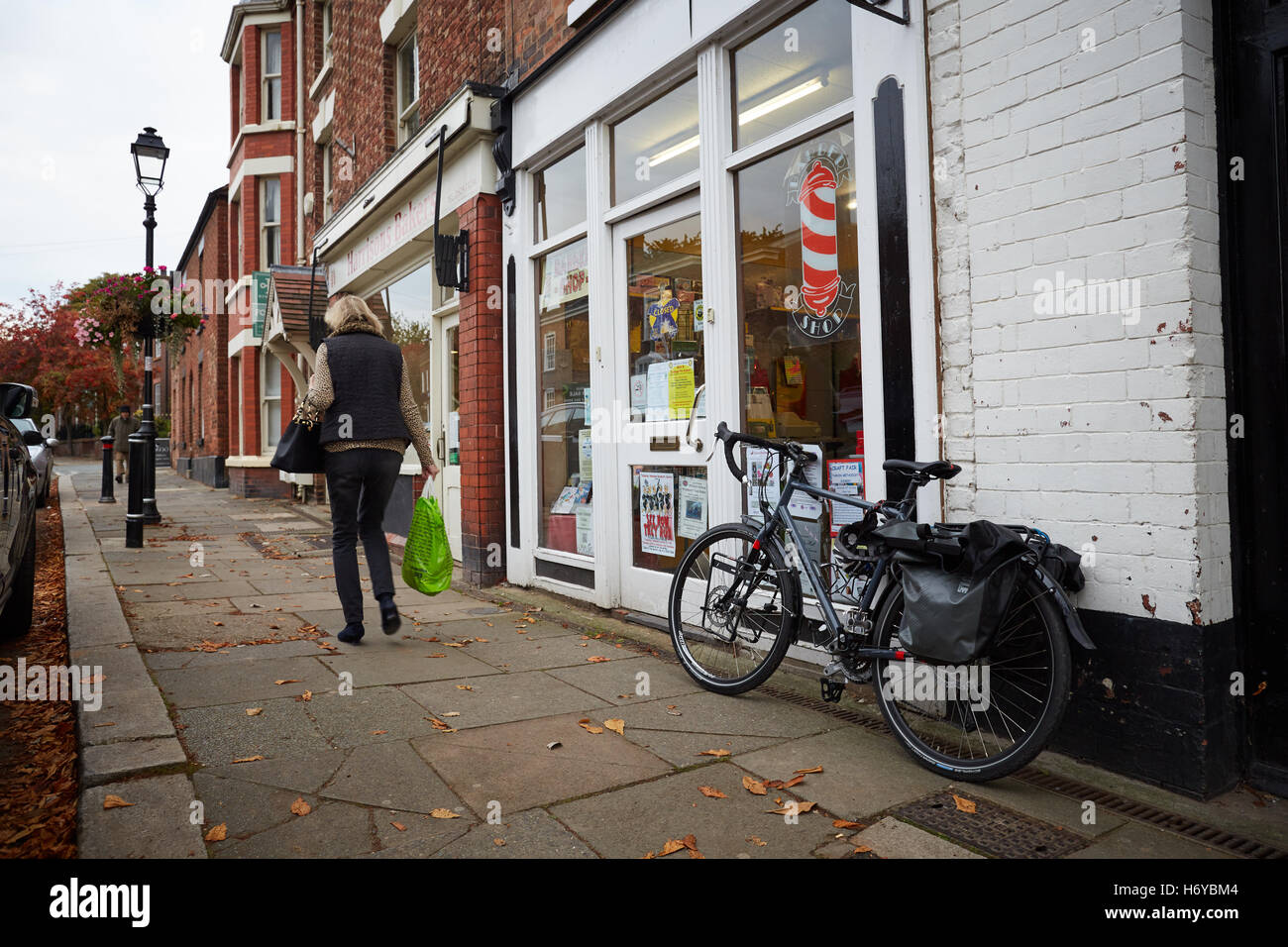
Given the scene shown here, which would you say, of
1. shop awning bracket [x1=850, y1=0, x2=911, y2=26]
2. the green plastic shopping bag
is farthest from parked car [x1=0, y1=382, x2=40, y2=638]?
shop awning bracket [x1=850, y1=0, x2=911, y2=26]

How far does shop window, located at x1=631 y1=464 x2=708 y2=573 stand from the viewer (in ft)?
17.8

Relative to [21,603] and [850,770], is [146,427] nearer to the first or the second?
[21,603]

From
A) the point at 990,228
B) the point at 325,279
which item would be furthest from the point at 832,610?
the point at 325,279

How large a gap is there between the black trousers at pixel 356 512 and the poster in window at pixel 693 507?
179 cm

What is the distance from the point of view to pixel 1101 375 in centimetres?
315

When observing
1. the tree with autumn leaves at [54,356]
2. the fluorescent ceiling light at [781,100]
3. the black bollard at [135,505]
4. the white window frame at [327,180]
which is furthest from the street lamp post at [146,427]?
the tree with autumn leaves at [54,356]

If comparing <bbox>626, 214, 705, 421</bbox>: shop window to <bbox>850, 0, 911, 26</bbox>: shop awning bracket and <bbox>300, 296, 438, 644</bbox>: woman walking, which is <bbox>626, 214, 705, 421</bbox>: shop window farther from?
<bbox>850, 0, 911, 26</bbox>: shop awning bracket

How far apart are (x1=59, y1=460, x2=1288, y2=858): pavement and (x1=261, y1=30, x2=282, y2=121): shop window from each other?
54.4 feet

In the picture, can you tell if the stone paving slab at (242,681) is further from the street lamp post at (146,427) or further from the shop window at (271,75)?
the shop window at (271,75)

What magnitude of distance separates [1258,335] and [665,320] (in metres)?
3.42

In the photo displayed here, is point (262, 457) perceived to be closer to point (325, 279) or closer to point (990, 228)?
point (325, 279)

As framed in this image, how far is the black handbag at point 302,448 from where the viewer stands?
5.11m

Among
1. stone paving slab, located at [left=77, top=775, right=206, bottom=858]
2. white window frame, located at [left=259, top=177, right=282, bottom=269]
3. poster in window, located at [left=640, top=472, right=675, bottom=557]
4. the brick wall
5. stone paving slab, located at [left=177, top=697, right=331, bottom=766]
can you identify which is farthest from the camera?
white window frame, located at [left=259, top=177, right=282, bottom=269]

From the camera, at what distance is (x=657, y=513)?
576cm
